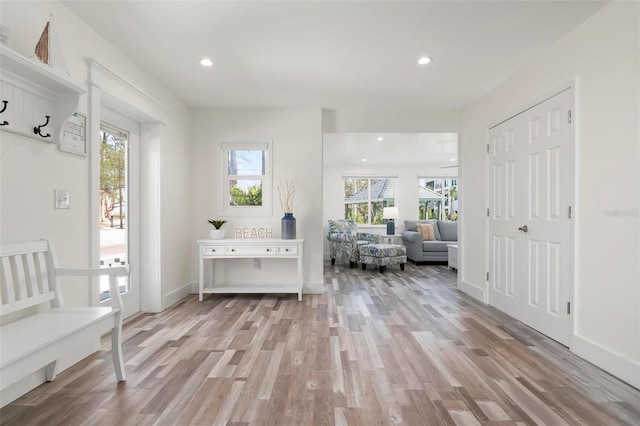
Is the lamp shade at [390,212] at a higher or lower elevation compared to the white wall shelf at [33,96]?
lower

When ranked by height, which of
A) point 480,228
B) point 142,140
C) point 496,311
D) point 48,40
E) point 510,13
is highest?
point 510,13

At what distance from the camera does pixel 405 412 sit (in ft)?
5.12

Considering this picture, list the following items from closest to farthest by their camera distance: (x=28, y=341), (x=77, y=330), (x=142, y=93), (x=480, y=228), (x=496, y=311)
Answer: (x=28, y=341)
(x=77, y=330)
(x=142, y=93)
(x=496, y=311)
(x=480, y=228)

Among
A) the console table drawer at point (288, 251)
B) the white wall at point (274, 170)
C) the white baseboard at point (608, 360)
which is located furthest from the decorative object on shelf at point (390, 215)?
the white baseboard at point (608, 360)

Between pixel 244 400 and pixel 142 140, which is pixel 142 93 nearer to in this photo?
pixel 142 140

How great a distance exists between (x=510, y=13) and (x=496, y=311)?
2.72 meters

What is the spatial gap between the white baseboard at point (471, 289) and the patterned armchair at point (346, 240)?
2292 millimetres

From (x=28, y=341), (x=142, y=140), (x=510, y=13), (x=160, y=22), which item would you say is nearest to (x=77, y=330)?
(x=28, y=341)

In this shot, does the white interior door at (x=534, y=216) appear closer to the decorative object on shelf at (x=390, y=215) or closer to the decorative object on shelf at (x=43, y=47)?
the decorative object on shelf at (x=43, y=47)

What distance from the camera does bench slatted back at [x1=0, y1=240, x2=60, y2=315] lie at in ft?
5.28

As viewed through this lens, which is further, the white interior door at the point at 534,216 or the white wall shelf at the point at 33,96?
the white interior door at the point at 534,216

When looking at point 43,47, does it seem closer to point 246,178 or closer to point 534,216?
point 246,178

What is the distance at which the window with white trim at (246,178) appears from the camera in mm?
4039

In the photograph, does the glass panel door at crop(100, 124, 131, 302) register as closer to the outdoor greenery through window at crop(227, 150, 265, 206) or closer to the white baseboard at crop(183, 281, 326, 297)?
the white baseboard at crop(183, 281, 326, 297)
